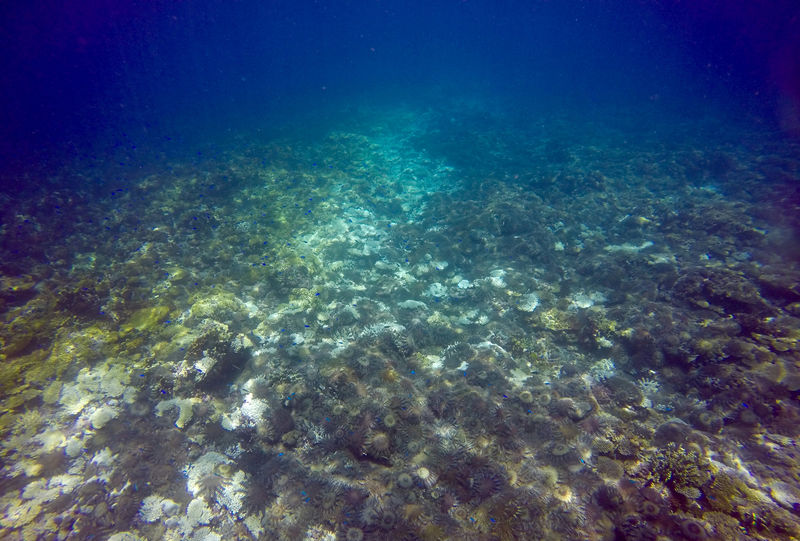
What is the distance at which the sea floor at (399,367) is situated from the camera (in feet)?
12.8

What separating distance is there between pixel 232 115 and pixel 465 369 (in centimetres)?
3624

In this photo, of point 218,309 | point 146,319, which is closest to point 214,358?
point 218,309

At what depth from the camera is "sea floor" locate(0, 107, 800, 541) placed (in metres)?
3.91

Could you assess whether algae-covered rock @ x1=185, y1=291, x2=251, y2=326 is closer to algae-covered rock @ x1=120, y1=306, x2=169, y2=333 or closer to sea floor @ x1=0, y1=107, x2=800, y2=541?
sea floor @ x1=0, y1=107, x2=800, y2=541

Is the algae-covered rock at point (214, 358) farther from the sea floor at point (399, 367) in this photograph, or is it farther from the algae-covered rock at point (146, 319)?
the algae-covered rock at point (146, 319)

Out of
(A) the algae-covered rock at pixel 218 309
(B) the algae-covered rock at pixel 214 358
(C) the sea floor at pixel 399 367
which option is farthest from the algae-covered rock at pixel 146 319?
(B) the algae-covered rock at pixel 214 358

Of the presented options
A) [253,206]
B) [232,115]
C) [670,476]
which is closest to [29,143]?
[232,115]

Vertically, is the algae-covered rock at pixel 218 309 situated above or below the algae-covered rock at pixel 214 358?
above

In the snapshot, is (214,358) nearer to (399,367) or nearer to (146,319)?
(146,319)

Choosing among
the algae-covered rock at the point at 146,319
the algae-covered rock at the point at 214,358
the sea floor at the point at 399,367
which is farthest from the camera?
the algae-covered rock at the point at 146,319

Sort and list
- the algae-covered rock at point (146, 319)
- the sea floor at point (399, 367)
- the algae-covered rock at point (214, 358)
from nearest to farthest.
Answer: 1. the sea floor at point (399, 367)
2. the algae-covered rock at point (214, 358)
3. the algae-covered rock at point (146, 319)

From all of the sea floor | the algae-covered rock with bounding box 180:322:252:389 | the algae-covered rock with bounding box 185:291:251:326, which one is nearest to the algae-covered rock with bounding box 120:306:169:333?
the sea floor

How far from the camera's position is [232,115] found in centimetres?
3116

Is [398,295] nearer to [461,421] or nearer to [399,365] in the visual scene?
[399,365]
